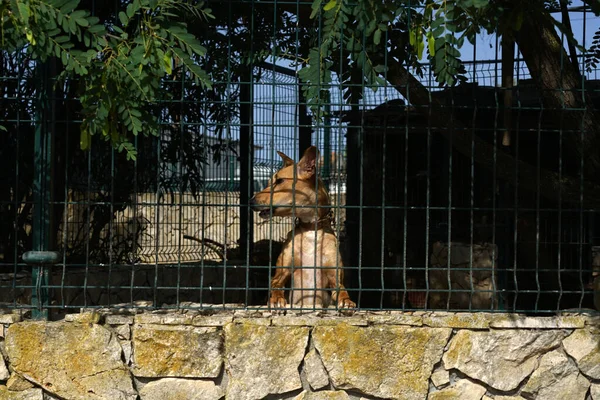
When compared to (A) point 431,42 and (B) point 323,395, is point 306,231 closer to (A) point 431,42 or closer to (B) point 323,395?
(B) point 323,395

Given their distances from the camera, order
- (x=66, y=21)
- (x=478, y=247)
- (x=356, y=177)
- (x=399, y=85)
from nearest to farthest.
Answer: (x=66, y=21) → (x=399, y=85) → (x=478, y=247) → (x=356, y=177)

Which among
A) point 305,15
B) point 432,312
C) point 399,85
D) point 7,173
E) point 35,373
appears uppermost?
point 305,15

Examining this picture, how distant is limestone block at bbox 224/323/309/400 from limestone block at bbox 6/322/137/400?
75 centimetres

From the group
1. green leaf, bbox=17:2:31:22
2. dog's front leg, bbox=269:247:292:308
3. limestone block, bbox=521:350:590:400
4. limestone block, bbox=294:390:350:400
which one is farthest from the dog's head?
green leaf, bbox=17:2:31:22

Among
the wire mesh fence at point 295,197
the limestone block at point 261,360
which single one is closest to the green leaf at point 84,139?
the wire mesh fence at point 295,197

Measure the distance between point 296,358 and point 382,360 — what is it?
600mm

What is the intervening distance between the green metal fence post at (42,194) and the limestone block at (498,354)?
2925 mm

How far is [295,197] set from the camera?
255 inches

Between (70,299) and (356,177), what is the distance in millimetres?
4653

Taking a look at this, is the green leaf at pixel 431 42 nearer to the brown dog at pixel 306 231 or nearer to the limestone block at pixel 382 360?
the brown dog at pixel 306 231

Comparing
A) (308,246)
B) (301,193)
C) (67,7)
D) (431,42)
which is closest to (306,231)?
(308,246)

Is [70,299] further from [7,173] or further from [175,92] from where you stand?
[175,92]

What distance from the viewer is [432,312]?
5.64m

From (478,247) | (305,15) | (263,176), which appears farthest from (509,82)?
(263,176)
